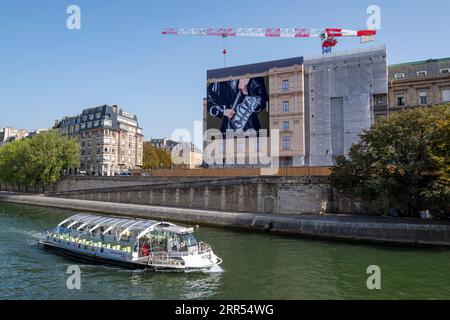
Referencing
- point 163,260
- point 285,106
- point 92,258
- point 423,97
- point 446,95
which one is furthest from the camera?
point 285,106

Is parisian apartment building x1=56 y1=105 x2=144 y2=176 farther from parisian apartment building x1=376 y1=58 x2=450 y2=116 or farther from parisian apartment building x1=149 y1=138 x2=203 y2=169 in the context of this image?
parisian apartment building x1=376 y1=58 x2=450 y2=116

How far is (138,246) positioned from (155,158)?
8649cm

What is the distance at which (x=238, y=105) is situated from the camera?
208 feet

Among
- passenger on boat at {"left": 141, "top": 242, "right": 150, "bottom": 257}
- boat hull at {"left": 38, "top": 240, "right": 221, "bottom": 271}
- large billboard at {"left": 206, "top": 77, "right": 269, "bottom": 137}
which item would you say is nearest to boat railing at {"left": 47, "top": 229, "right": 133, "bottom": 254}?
boat hull at {"left": 38, "top": 240, "right": 221, "bottom": 271}

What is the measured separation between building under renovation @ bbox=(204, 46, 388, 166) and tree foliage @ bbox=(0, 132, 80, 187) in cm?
3157

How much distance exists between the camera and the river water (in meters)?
18.0

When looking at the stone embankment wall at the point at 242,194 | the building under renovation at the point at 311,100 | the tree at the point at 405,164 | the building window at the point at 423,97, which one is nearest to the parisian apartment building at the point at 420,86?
the building window at the point at 423,97

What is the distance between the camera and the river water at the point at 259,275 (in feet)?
59.1

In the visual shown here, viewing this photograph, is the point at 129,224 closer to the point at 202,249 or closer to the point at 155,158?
the point at 202,249

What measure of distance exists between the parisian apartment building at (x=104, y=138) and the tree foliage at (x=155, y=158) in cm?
413

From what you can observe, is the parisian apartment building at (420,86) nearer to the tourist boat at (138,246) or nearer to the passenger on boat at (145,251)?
the tourist boat at (138,246)

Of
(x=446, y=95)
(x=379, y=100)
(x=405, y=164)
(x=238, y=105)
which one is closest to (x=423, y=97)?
(x=446, y=95)
